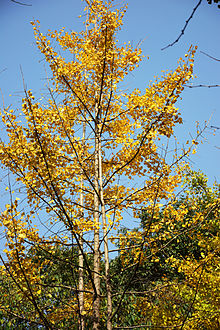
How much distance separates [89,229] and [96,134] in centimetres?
179

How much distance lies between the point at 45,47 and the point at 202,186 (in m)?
9.78

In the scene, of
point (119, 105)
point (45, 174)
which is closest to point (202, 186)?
point (119, 105)

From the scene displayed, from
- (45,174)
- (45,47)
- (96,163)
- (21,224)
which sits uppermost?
(45,47)

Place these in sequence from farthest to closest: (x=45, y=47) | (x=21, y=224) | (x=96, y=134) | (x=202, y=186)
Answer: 1. (x=202, y=186)
2. (x=96, y=134)
3. (x=45, y=47)
4. (x=21, y=224)

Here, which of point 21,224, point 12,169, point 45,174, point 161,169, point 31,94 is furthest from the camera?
point 161,169

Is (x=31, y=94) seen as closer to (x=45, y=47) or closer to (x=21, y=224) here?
(x=45, y=47)

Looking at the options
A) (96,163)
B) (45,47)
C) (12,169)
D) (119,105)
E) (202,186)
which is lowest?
(12,169)

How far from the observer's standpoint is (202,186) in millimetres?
12148

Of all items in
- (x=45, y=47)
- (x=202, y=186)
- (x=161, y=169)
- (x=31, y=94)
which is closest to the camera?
(x=31, y=94)

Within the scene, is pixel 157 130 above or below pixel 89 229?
above

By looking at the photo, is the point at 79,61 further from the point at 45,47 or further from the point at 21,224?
the point at 21,224

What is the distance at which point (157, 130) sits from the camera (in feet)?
12.6

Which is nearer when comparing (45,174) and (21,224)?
(21,224)

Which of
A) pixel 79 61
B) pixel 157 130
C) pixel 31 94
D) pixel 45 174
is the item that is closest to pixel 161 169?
pixel 157 130
